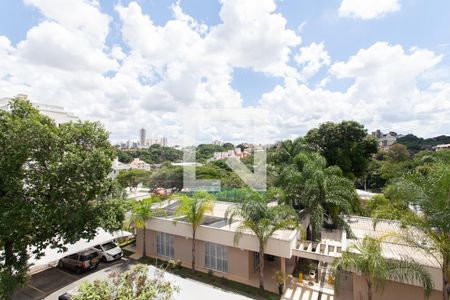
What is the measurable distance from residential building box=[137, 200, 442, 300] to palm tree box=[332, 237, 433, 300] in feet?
1.71

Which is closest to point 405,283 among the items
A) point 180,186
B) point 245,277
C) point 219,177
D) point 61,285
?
point 245,277

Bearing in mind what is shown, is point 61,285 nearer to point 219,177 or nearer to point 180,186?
point 219,177

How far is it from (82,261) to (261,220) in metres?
9.55

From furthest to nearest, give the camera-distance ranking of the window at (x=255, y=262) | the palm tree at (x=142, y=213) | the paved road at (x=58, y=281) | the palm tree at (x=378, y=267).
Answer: the palm tree at (x=142, y=213) → the window at (x=255, y=262) → the paved road at (x=58, y=281) → the palm tree at (x=378, y=267)

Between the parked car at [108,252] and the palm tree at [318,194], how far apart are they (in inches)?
409

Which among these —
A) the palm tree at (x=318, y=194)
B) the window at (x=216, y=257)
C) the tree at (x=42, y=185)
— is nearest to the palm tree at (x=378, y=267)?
the palm tree at (x=318, y=194)

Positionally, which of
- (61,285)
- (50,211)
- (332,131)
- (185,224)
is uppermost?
(332,131)

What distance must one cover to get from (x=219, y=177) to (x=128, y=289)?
101 feet

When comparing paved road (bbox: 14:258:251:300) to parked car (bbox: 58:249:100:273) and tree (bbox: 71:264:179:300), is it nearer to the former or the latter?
parked car (bbox: 58:249:100:273)

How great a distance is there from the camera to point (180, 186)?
4138cm

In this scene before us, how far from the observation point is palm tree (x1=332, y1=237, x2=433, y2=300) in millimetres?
7551

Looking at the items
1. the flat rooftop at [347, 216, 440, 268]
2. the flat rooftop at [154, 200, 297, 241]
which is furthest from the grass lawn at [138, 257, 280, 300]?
the flat rooftop at [347, 216, 440, 268]

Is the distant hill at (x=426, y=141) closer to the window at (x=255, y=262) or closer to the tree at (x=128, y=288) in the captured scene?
the window at (x=255, y=262)

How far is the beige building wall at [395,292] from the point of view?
859cm
